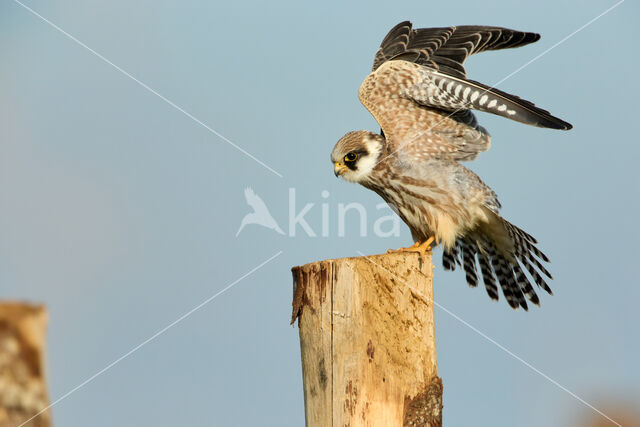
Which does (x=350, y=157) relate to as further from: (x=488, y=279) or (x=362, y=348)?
(x=362, y=348)

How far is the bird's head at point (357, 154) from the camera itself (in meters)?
5.88

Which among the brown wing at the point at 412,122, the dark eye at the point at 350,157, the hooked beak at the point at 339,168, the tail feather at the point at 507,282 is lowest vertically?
the tail feather at the point at 507,282

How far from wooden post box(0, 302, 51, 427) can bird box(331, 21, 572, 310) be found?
418cm

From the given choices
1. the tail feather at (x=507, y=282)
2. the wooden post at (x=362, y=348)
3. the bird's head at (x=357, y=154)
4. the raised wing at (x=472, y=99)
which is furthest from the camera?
the tail feather at (x=507, y=282)

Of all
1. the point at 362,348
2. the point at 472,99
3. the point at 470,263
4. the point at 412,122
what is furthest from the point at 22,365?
the point at 470,263

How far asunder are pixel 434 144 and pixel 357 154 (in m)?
0.69

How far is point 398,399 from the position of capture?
140 inches

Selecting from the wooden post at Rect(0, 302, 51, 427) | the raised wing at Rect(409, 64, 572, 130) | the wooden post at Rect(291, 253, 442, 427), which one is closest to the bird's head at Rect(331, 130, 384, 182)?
the raised wing at Rect(409, 64, 572, 130)

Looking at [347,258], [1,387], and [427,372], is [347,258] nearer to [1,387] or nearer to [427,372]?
[427,372]

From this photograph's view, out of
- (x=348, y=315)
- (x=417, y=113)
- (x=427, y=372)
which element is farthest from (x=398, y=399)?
(x=417, y=113)

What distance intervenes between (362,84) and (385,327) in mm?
3136

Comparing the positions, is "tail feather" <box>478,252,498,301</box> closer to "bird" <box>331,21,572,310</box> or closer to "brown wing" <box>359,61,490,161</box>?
"bird" <box>331,21,572,310</box>

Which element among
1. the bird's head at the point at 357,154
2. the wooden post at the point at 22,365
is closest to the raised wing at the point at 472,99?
the bird's head at the point at 357,154

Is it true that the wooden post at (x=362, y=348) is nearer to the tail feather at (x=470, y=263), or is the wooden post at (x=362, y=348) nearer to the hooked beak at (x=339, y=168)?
the hooked beak at (x=339, y=168)
